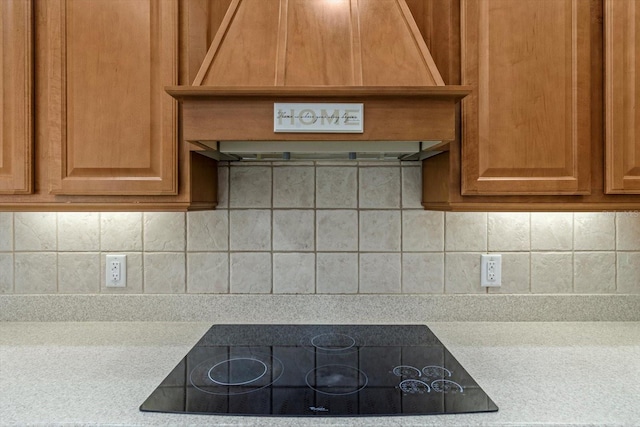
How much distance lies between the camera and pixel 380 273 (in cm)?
140

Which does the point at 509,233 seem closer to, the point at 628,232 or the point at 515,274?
the point at 515,274

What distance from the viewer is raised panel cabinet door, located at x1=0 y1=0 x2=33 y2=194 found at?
108cm

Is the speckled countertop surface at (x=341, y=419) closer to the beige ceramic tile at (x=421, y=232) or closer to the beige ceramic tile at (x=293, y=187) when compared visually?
the beige ceramic tile at (x=421, y=232)

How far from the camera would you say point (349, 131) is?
3.08 feet

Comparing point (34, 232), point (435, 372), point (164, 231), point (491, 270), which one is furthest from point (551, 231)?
point (34, 232)

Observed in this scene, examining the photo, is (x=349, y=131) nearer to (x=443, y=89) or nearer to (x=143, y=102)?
(x=443, y=89)

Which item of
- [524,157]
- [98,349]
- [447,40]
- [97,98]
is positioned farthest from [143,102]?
[524,157]

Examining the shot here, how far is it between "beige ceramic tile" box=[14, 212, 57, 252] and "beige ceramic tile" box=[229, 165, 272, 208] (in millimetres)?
650

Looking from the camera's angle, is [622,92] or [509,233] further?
[509,233]

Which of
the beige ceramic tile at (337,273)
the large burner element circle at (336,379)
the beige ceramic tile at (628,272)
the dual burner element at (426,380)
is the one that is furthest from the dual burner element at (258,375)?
the beige ceramic tile at (628,272)

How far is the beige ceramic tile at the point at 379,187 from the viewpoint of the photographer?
1.40 meters

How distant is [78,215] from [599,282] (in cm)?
191

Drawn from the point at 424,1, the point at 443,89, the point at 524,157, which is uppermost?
the point at 424,1

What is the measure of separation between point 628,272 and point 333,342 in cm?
112
